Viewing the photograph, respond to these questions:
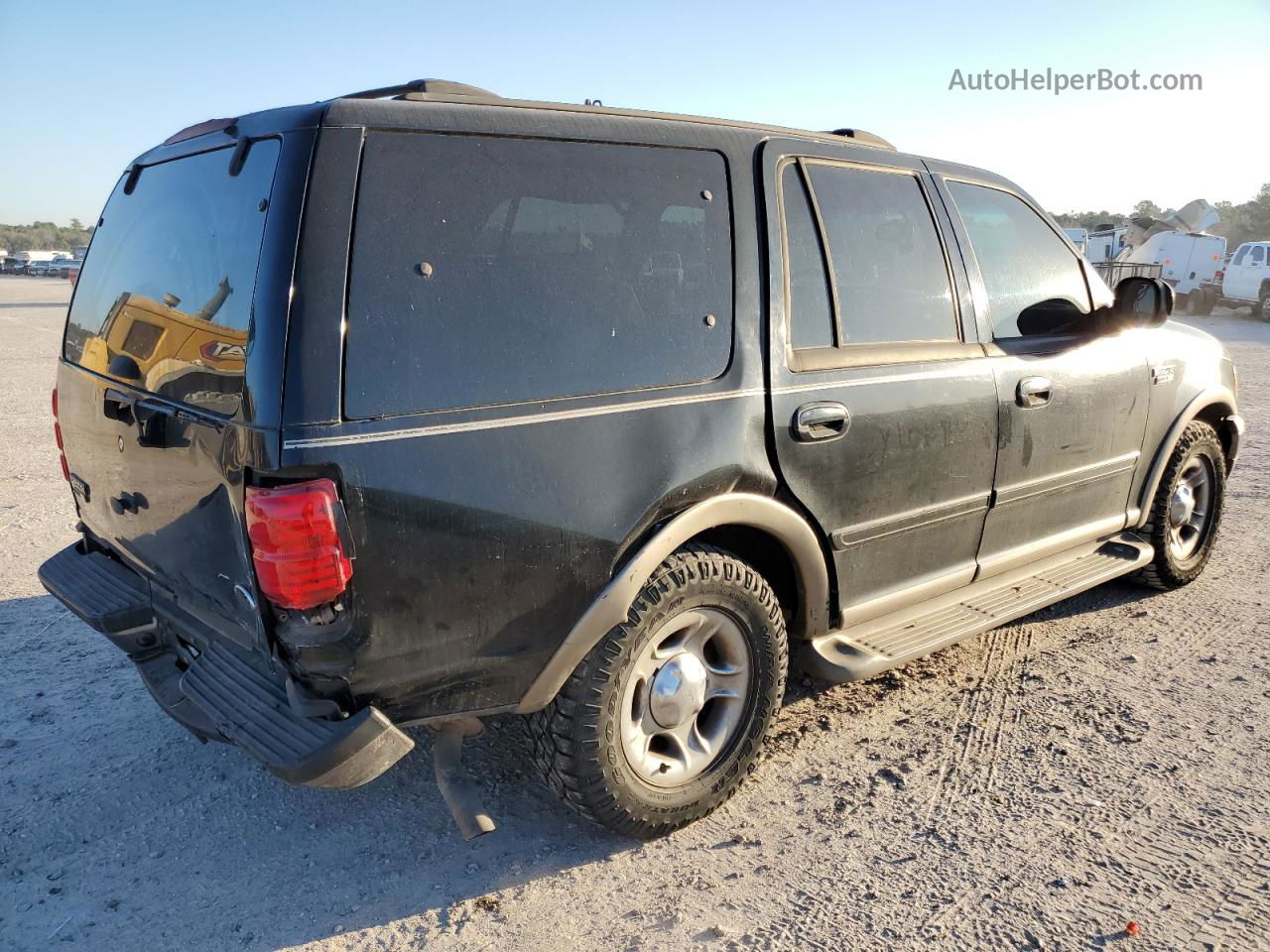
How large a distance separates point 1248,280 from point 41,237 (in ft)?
325

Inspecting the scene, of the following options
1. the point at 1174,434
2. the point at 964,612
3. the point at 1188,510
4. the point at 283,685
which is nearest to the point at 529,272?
the point at 283,685

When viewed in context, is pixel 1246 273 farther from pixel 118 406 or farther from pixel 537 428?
pixel 118 406

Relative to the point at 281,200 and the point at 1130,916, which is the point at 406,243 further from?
the point at 1130,916

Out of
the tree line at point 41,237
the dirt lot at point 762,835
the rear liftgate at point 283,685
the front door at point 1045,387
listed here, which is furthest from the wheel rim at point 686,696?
the tree line at point 41,237

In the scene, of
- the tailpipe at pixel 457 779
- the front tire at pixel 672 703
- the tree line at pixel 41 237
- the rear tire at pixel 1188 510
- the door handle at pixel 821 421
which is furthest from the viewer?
the tree line at pixel 41 237

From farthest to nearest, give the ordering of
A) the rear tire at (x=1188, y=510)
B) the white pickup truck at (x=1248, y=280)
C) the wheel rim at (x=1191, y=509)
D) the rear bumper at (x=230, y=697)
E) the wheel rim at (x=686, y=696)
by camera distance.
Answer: the white pickup truck at (x=1248, y=280)
the wheel rim at (x=1191, y=509)
the rear tire at (x=1188, y=510)
the wheel rim at (x=686, y=696)
the rear bumper at (x=230, y=697)

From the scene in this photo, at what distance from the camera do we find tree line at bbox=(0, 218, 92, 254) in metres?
83.3

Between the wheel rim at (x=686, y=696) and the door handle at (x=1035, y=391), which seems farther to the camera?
the door handle at (x=1035, y=391)

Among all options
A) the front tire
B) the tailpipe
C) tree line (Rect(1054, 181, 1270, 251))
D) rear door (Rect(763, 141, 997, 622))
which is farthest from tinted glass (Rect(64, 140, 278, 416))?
tree line (Rect(1054, 181, 1270, 251))

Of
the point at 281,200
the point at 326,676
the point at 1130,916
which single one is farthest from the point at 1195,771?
the point at 281,200

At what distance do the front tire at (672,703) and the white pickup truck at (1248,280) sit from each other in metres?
25.5

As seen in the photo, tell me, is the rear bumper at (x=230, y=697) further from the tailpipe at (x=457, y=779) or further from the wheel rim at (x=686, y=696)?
the wheel rim at (x=686, y=696)

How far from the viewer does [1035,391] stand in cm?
354

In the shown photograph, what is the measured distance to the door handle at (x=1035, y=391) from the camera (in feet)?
11.5
